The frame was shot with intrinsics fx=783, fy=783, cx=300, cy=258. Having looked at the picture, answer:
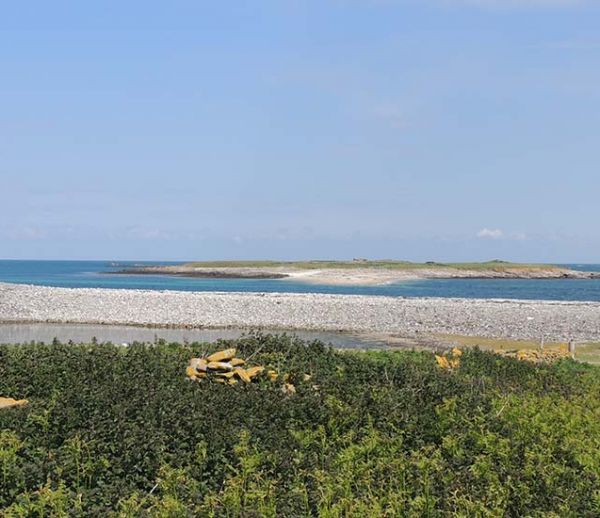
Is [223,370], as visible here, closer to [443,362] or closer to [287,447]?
[287,447]

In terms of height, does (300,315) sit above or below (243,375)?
below

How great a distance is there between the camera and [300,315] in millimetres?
47500

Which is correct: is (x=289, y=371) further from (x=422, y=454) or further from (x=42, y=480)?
(x=42, y=480)

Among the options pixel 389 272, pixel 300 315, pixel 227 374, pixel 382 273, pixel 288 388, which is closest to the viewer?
pixel 288 388

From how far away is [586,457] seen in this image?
33.4 ft

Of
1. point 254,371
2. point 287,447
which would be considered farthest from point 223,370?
point 287,447

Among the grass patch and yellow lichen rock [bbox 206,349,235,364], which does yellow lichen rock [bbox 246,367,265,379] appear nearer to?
yellow lichen rock [bbox 206,349,235,364]

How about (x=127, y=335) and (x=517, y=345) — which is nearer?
(x=517, y=345)

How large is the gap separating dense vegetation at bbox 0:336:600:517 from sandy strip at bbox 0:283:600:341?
26.1m

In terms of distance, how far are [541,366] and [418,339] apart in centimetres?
1660

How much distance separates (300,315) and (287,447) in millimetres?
36996

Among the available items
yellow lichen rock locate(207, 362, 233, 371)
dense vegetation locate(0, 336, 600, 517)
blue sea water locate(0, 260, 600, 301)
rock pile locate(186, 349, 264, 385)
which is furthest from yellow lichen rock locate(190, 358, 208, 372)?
blue sea water locate(0, 260, 600, 301)

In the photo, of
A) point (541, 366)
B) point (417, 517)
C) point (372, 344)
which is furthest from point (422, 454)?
point (372, 344)

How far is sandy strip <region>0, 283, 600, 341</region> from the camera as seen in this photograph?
41.4 metres
